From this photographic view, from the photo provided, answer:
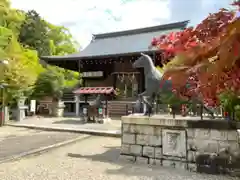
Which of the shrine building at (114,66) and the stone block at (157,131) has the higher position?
the shrine building at (114,66)

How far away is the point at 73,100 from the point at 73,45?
15855mm

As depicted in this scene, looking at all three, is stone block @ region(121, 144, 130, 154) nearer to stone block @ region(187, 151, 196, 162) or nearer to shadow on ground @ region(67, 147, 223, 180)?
shadow on ground @ region(67, 147, 223, 180)

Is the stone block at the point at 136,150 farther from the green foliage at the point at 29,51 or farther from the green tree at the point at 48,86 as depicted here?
the green tree at the point at 48,86

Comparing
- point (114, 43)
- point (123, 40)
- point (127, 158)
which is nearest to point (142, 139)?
point (127, 158)

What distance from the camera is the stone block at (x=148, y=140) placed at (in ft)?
15.1

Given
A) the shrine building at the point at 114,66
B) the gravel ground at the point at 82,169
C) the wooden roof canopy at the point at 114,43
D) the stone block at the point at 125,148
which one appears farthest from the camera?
the wooden roof canopy at the point at 114,43

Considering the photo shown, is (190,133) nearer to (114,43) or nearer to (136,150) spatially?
(136,150)

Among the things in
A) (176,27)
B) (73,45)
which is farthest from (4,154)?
(73,45)

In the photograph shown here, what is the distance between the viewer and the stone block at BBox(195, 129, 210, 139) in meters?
4.19

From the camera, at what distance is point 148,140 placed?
471cm

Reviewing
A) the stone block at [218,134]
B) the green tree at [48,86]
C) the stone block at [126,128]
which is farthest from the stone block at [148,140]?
the green tree at [48,86]

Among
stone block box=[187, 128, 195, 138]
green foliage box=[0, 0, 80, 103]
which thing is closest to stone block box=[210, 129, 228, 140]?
stone block box=[187, 128, 195, 138]

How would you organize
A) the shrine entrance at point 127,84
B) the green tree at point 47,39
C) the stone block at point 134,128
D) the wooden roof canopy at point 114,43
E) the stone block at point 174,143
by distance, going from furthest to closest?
1. the green tree at point 47,39
2. the shrine entrance at point 127,84
3. the wooden roof canopy at point 114,43
4. the stone block at point 134,128
5. the stone block at point 174,143

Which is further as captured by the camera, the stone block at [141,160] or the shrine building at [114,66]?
the shrine building at [114,66]
